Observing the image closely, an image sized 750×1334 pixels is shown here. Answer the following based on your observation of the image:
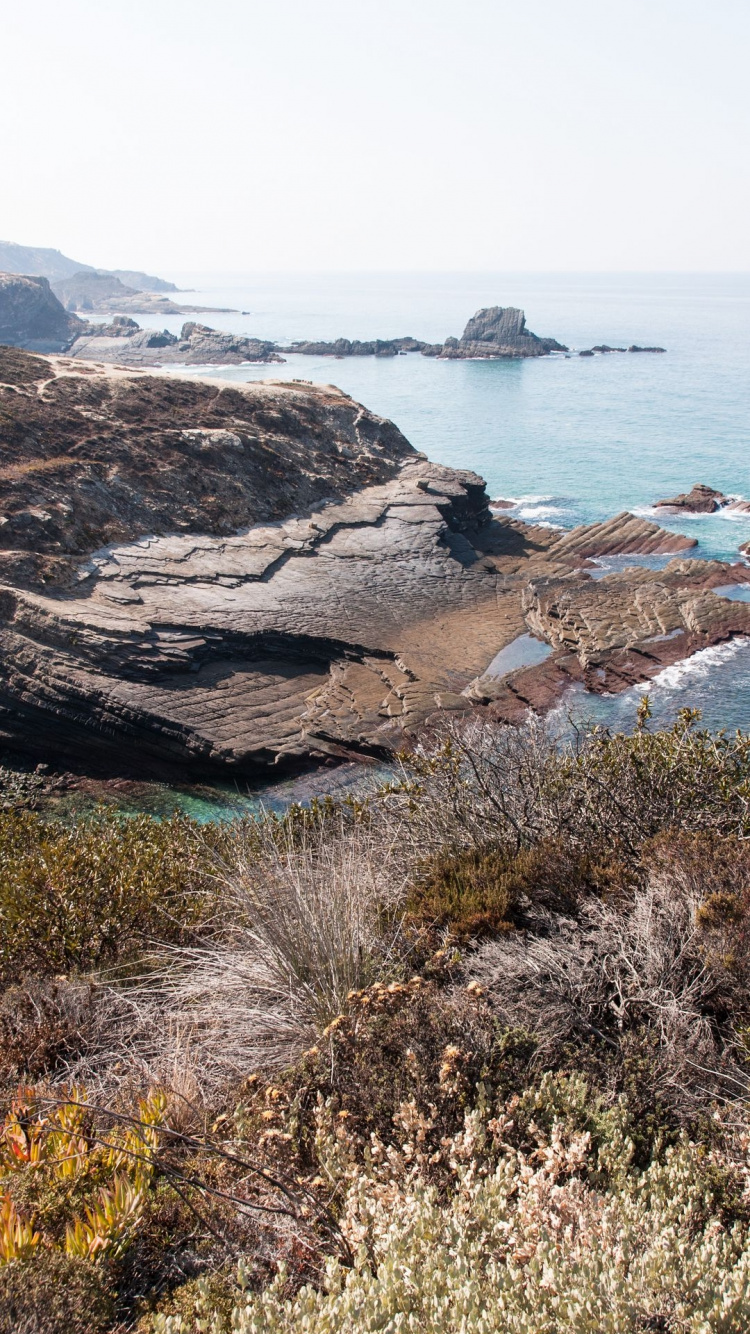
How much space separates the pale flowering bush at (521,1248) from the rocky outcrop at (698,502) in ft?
145

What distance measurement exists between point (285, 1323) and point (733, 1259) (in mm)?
1507

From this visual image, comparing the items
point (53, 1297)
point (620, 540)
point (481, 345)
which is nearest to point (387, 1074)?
point (53, 1297)

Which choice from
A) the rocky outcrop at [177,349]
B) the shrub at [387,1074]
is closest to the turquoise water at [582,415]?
the rocky outcrop at [177,349]

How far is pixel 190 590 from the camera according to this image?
2445 centimetres

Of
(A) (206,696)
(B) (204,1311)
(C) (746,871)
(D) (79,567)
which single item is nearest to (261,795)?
(A) (206,696)

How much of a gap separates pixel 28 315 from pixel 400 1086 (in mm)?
144478

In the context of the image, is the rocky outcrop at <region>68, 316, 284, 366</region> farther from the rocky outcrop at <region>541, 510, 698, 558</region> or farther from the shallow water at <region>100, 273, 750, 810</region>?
the rocky outcrop at <region>541, 510, 698, 558</region>

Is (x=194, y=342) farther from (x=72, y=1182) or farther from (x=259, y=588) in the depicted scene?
(x=72, y=1182)

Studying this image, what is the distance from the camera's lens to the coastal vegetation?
2.68 meters

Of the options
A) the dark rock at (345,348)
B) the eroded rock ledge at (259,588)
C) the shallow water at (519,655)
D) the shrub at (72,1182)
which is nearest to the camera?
the shrub at (72,1182)

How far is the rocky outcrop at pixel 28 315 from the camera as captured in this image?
400 feet

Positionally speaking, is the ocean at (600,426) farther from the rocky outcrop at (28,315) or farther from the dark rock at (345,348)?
the rocky outcrop at (28,315)

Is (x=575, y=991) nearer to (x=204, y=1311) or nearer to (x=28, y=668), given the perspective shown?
(x=204, y=1311)

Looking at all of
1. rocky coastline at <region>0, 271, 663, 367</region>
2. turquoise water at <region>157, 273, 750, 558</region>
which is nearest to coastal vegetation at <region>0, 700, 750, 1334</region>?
turquoise water at <region>157, 273, 750, 558</region>
